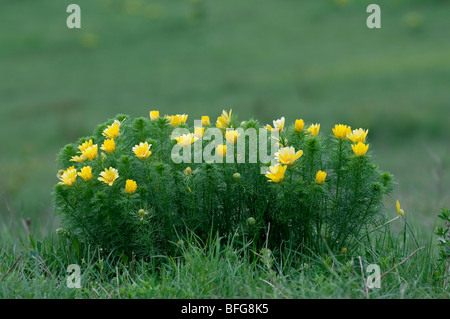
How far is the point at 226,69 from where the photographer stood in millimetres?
16344

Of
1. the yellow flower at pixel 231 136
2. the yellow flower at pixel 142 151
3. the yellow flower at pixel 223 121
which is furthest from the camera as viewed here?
the yellow flower at pixel 223 121

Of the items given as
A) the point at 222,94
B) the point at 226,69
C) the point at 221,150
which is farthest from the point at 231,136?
the point at 226,69

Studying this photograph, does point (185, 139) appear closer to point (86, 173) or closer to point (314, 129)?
point (86, 173)

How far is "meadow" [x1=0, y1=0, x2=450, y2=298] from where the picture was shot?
261cm

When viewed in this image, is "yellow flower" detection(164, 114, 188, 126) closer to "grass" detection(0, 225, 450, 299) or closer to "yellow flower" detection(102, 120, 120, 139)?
"yellow flower" detection(102, 120, 120, 139)

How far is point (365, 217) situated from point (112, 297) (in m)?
1.38

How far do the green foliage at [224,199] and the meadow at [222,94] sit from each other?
0.12m

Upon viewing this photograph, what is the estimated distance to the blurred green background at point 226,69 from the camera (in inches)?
451

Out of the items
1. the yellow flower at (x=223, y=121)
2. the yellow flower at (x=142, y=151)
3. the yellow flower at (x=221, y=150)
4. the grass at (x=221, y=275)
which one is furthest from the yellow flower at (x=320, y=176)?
the yellow flower at (x=142, y=151)

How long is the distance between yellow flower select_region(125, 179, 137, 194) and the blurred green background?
612 cm

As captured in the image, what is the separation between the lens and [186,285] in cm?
249

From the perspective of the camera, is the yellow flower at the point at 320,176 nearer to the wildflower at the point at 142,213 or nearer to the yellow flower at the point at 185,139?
the yellow flower at the point at 185,139

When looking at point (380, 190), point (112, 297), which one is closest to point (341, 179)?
point (380, 190)
